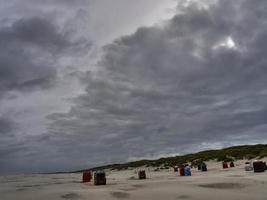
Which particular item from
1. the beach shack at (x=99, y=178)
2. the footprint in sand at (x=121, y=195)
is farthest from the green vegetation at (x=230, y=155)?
the footprint in sand at (x=121, y=195)

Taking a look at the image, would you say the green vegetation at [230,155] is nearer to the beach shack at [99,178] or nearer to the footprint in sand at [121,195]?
the beach shack at [99,178]

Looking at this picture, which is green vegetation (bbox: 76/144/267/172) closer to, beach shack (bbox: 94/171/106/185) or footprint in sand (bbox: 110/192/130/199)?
beach shack (bbox: 94/171/106/185)

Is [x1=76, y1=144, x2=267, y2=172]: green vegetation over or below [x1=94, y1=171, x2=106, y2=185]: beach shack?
over

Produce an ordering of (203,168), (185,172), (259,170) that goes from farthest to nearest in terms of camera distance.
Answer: (203,168), (185,172), (259,170)

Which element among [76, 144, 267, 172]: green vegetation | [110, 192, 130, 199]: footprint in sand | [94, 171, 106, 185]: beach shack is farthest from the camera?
[76, 144, 267, 172]: green vegetation

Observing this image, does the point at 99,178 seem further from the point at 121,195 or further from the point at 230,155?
the point at 230,155

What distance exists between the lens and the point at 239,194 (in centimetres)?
1470

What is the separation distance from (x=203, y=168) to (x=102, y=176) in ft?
57.1

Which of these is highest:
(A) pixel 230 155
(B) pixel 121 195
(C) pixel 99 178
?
(A) pixel 230 155

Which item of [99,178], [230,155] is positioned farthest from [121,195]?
[230,155]

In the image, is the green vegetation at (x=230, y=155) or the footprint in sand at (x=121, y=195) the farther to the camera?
the green vegetation at (x=230, y=155)

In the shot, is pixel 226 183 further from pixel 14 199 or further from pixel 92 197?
pixel 14 199

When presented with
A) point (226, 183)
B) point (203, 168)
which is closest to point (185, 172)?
point (203, 168)

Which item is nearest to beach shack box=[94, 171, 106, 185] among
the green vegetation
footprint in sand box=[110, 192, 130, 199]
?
footprint in sand box=[110, 192, 130, 199]
